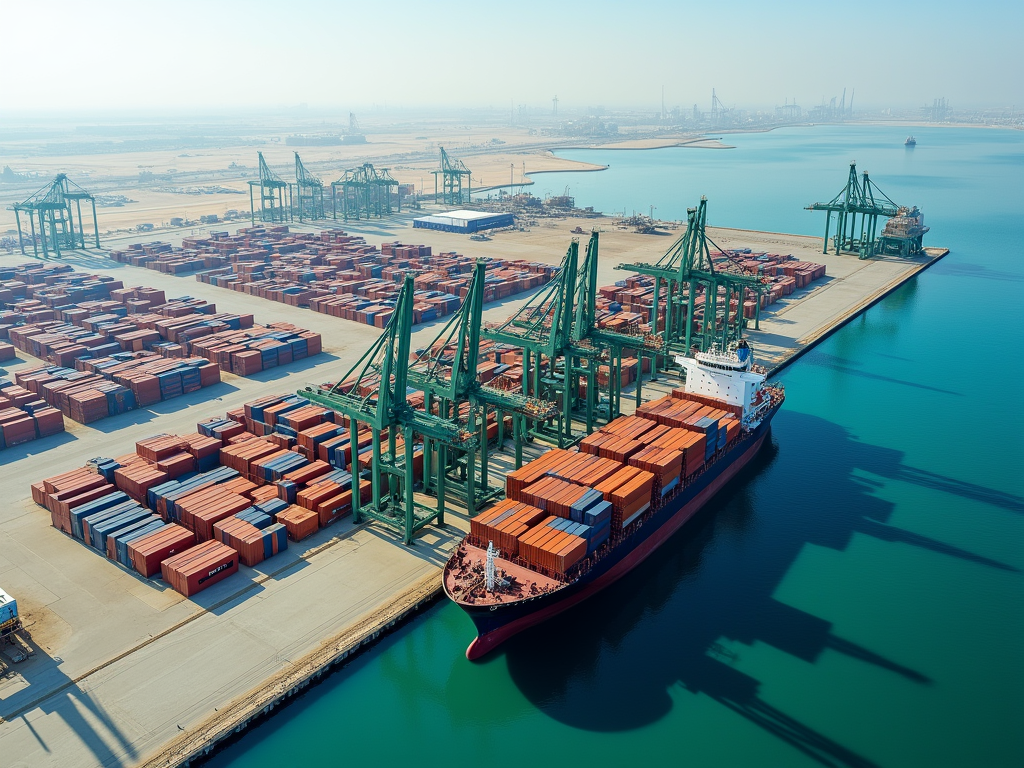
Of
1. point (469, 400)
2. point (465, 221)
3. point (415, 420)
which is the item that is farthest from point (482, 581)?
point (465, 221)

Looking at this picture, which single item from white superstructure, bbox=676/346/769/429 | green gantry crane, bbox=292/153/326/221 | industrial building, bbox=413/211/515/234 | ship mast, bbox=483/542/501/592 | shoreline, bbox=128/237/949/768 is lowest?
shoreline, bbox=128/237/949/768

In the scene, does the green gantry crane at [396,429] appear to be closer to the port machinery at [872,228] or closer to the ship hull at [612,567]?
the ship hull at [612,567]

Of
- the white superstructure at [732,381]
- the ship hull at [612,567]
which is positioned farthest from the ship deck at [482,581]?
the white superstructure at [732,381]

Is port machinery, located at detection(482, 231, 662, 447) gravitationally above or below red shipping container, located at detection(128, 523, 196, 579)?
above

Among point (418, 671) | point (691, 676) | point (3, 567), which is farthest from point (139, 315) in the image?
point (691, 676)

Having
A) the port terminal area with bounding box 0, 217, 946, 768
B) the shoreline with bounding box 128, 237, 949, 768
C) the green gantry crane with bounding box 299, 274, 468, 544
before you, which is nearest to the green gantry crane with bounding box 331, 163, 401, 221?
the port terminal area with bounding box 0, 217, 946, 768

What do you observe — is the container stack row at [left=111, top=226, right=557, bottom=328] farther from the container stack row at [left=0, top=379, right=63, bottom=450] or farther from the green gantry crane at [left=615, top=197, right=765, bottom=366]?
the container stack row at [left=0, top=379, right=63, bottom=450]

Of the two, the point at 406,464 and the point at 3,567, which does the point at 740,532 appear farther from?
the point at 3,567
